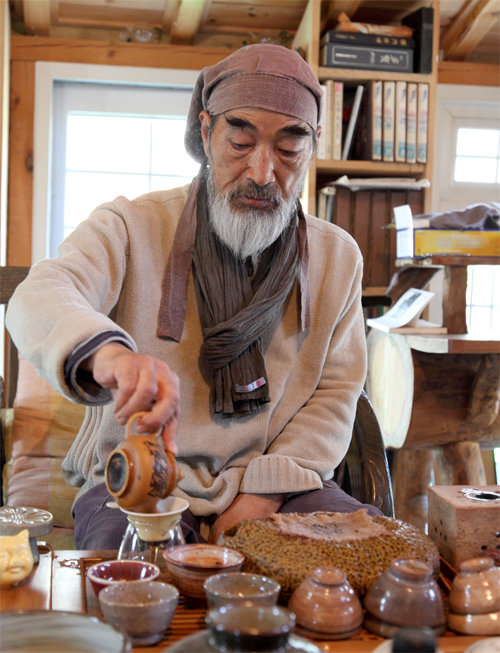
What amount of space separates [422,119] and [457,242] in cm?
81

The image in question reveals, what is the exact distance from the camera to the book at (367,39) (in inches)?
121

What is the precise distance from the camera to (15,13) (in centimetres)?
324

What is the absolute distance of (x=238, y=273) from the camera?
164 cm

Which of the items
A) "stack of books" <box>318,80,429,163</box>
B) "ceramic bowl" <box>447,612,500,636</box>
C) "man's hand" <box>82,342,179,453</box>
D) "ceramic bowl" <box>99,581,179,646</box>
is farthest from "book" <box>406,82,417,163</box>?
"ceramic bowl" <box>99,581,179,646</box>

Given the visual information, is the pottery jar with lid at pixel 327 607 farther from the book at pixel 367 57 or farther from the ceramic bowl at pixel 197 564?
the book at pixel 367 57

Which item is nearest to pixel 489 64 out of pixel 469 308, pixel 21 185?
pixel 469 308

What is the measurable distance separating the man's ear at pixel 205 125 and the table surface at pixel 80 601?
94cm

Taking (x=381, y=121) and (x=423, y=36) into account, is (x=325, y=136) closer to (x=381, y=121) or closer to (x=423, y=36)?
(x=381, y=121)

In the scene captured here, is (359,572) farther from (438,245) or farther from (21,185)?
(21,185)

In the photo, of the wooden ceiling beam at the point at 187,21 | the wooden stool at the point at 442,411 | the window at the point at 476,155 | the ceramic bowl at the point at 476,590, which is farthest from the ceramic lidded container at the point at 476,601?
the window at the point at 476,155

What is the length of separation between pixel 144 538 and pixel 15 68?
9.03 feet

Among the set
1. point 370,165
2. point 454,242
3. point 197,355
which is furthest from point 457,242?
point 197,355

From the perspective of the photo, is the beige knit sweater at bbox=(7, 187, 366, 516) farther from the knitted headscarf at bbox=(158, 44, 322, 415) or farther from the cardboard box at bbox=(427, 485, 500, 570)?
the cardboard box at bbox=(427, 485, 500, 570)

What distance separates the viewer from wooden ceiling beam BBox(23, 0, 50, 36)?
308 centimetres
